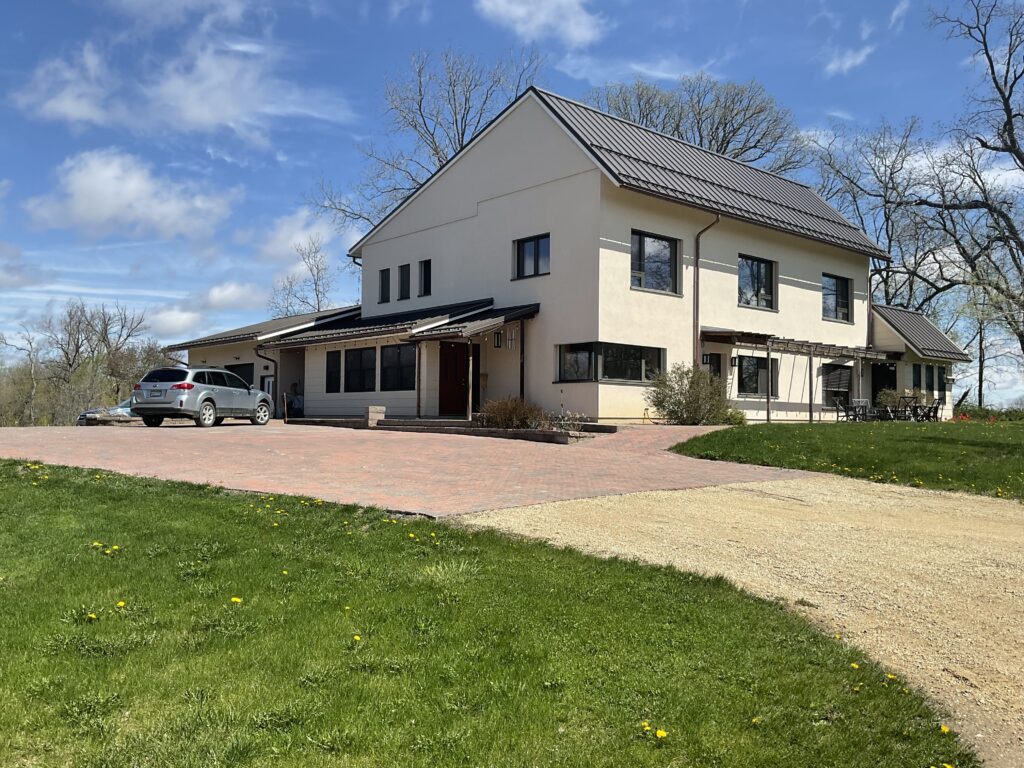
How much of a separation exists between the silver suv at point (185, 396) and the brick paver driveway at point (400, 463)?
10.4ft

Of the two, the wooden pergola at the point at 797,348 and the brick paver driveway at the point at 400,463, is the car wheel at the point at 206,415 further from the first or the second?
the wooden pergola at the point at 797,348

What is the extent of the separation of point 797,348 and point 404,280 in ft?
45.5

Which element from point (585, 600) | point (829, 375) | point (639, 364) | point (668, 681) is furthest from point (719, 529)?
point (829, 375)

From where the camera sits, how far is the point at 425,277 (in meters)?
28.0

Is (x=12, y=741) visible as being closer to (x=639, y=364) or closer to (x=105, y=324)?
(x=639, y=364)

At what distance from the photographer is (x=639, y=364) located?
22.3 metres

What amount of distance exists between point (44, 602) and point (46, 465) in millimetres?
6560

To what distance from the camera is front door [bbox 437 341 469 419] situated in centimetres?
2420

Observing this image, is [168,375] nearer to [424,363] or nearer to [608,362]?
[424,363]

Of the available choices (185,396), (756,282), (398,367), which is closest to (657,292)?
(756,282)

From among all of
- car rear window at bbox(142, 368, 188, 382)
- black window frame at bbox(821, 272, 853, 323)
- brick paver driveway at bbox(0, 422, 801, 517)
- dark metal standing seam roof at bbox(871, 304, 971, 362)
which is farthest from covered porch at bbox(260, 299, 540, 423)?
dark metal standing seam roof at bbox(871, 304, 971, 362)

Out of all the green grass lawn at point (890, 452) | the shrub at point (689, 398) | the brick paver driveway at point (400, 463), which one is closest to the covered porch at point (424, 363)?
the shrub at point (689, 398)

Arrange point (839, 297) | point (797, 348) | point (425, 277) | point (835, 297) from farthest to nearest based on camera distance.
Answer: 1. point (839, 297)
2. point (835, 297)
3. point (425, 277)
4. point (797, 348)

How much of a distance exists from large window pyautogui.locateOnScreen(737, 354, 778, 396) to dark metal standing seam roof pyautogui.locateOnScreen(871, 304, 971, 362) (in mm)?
6912
